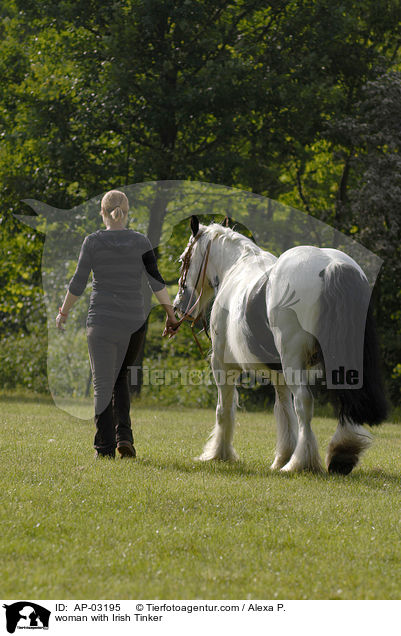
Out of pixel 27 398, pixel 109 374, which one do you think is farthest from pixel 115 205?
pixel 27 398

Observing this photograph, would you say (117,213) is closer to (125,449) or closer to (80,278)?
(80,278)

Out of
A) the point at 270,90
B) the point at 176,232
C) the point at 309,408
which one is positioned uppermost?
the point at 270,90

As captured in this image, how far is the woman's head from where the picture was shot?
7.14 m

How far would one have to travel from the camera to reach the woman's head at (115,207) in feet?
23.4

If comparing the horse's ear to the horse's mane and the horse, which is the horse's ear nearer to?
the horse's mane

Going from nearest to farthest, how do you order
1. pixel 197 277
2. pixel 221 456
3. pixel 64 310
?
pixel 64 310
pixel 221 456
pixel 197 277

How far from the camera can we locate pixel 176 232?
698 inches

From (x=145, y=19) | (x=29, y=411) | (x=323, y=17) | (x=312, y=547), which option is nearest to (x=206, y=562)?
(x=312, y=547)

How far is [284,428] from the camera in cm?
719

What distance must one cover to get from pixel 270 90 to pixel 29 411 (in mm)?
8395

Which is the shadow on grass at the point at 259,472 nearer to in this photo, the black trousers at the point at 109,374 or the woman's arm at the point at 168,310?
the black trousers at the point at 109,374

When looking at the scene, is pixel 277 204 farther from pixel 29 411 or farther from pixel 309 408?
pixel 309 408

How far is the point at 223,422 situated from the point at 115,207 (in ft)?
7.80
